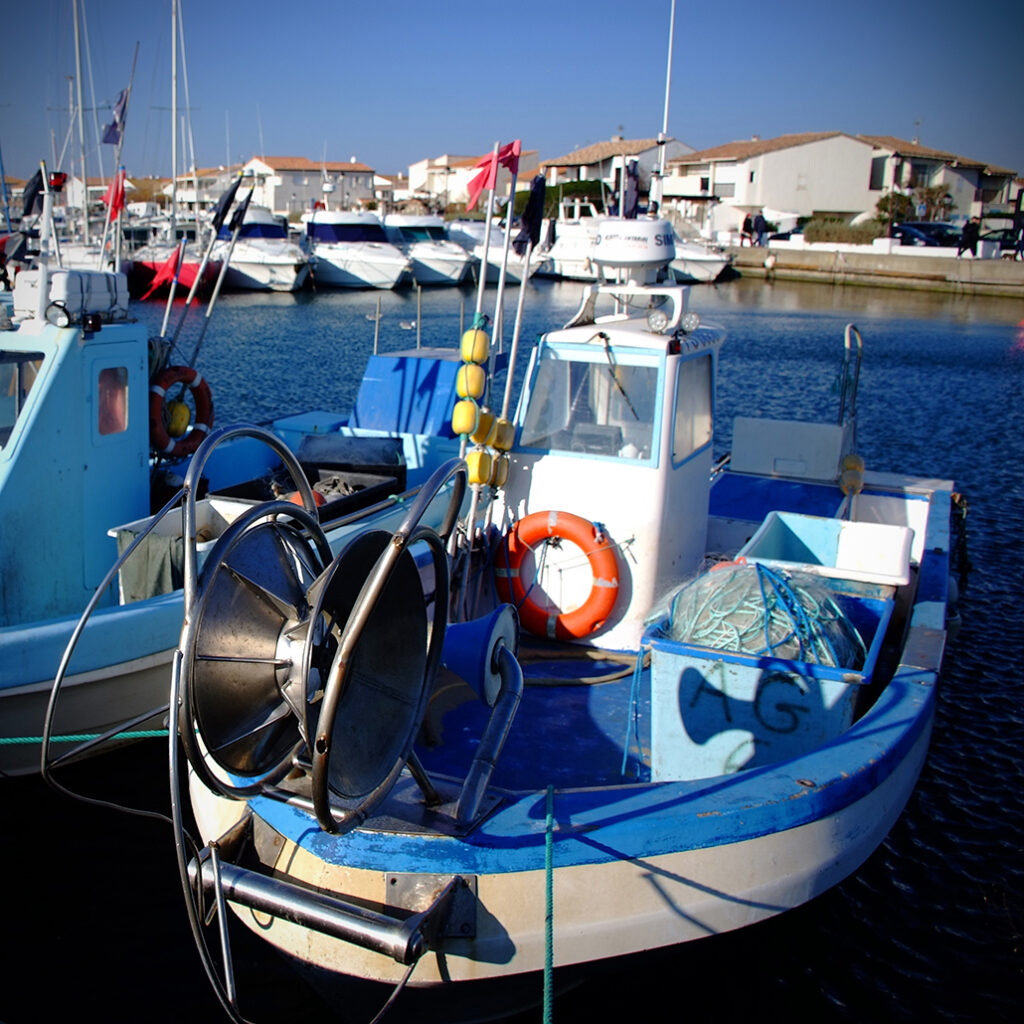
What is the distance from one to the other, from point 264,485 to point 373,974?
555 centimetres

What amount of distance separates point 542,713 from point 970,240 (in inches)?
2139

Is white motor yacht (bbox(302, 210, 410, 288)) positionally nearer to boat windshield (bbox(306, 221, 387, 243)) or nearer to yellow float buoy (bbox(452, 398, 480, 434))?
boat windshield (bbox(306, 221, 387, 243))

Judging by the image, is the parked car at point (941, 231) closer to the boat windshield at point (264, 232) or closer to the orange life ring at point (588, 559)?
the boat windshield at point (264, 232)

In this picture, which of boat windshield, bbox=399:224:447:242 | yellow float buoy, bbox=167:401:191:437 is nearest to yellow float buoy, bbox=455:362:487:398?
yellow float buoy, bbox=167:401:191:437

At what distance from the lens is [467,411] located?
20.6 feet

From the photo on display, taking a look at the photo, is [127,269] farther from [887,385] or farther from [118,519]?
[118,519]

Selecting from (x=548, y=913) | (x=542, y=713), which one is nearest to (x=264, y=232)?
(x=542, y=713)

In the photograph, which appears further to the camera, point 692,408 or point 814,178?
point 814,178

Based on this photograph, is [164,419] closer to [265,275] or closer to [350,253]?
[265,275]

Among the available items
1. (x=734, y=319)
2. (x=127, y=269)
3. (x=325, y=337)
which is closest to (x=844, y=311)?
(x=734, y=319)

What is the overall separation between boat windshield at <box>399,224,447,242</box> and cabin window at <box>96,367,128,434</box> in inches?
1785

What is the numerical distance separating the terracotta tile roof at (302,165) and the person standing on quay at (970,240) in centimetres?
5372

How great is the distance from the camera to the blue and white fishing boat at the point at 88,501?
6.62 metres

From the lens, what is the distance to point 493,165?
7660 mm
